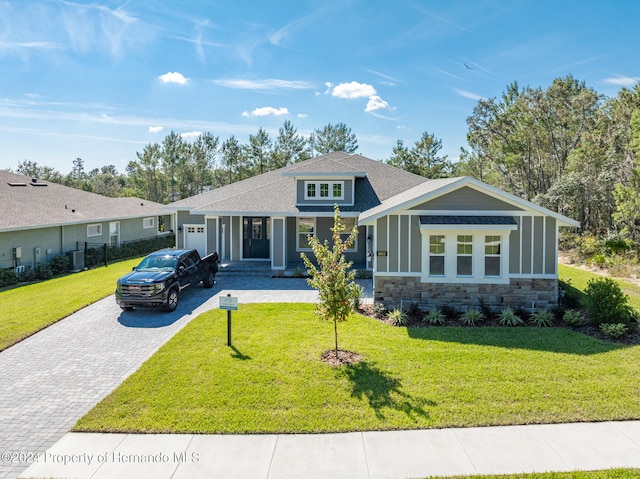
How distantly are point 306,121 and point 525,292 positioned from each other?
117ft

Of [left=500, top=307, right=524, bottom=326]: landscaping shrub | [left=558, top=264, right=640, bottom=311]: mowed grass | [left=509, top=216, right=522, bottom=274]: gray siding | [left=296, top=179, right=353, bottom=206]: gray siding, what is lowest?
[left=500, top=307, right=524, bottom=326]: landscaping shrub

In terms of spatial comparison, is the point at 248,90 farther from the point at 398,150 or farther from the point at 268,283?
the point at 398,150


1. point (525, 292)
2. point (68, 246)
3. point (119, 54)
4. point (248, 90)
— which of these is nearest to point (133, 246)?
point (68, 246)

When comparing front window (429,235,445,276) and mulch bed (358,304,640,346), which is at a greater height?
front window (429,235,445,276)

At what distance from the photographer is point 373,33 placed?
53.5 feet

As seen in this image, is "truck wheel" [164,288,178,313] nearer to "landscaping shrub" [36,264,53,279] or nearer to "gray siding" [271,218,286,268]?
"gray siding" [271,218,286,268]

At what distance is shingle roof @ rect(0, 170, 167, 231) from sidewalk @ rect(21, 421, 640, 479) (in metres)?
15.4

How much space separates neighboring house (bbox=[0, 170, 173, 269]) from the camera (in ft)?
57.8

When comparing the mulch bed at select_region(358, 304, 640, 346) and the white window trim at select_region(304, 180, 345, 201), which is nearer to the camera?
the mulch bed at select_region(358, 304, 640, 346)

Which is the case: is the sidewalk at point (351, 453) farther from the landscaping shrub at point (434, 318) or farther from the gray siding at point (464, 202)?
the gray siding at point (464, 202)

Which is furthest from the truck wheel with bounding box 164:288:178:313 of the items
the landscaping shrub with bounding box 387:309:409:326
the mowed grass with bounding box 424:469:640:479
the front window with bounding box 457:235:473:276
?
the mowed grass with bounding box 424:469:640:479

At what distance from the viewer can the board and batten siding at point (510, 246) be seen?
1184 centimetres

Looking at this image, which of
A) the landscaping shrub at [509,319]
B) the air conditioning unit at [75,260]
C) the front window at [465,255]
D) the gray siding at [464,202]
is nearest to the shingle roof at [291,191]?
the air conditioning unit at [75,260]

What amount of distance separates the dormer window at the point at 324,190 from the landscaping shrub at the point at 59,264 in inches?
507
